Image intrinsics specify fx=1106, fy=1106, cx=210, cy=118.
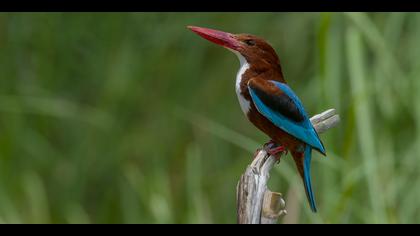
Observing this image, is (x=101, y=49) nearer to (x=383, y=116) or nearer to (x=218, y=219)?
(x=218, y=219)

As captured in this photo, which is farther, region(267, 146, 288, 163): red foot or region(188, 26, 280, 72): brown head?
region(267, 146, 288, 163): red foot

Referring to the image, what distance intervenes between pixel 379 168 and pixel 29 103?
194 centimetres

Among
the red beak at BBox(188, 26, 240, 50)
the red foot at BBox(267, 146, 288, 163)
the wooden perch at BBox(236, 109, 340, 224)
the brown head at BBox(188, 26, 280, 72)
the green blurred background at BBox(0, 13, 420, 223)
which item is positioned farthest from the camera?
the green blurred background at BBox(0, 13, 420, 223)

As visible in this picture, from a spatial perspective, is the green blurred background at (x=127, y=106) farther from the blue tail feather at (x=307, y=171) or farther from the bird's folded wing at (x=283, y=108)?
the bird's folded wing at (x=283, y=108)

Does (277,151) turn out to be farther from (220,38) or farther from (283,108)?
(220,38)

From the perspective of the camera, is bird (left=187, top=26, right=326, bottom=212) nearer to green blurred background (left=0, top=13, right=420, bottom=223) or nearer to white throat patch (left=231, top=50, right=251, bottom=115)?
white throat patch (left=231, top=50, right=251, bottom=115)

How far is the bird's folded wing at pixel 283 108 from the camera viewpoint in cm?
272

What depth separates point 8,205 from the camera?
4.98 meters

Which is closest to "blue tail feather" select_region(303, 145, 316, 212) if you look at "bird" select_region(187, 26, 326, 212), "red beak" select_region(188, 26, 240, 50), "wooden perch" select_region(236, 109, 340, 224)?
"bird" select_region(187, 26, 326, 212)

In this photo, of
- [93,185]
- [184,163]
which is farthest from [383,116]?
[93,185]

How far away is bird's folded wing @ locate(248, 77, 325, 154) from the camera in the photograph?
107 inches

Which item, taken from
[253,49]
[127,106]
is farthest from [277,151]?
[127,106]

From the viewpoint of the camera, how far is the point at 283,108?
2.75 metres

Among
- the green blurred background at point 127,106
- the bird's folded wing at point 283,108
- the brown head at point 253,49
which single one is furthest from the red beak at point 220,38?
the green blurred background at point 127,106
